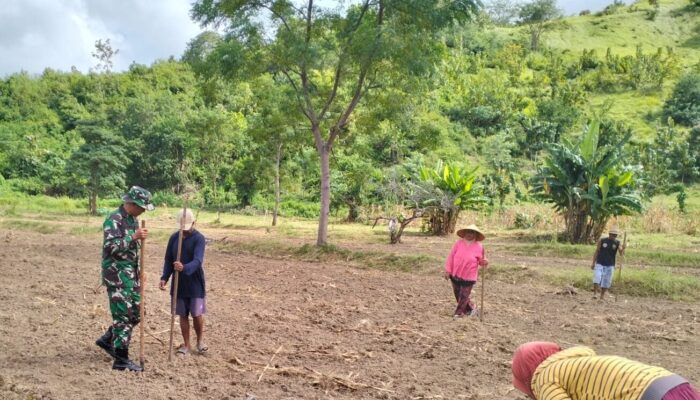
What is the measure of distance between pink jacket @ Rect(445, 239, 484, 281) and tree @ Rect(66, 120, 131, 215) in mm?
21590

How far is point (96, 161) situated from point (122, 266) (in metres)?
22.6

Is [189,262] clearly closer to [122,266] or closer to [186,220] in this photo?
[186,220]

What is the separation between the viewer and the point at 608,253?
10.9 metres

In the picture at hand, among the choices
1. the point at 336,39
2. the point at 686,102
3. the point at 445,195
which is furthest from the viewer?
the point at 686,102

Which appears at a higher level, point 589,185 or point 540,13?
point 540,13

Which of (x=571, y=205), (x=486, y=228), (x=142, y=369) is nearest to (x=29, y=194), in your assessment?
(x=486, y=228)

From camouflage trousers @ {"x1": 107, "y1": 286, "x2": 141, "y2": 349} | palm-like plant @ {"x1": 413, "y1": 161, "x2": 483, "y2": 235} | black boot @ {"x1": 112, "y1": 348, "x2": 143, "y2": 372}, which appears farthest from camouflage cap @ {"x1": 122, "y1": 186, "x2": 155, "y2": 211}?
palm-like plant @ {"x1": 413, "y1": 161, "x2": 483, "y2": 235}

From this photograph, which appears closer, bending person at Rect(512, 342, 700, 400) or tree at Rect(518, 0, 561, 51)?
bending person at Rect(512, 342, 700, 400)

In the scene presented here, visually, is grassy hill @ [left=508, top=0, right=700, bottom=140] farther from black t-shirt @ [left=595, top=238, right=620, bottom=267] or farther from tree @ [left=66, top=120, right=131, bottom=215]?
black t-shirt @ [left=595, top=238, right=620, bottom=267]

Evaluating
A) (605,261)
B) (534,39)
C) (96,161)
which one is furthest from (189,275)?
(534,39)

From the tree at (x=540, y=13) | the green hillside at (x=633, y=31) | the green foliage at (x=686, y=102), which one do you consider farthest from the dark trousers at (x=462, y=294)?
the tree at (x=540, y=13)

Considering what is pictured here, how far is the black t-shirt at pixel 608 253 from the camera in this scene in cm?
1091

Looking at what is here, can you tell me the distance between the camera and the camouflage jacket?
5.95 meters

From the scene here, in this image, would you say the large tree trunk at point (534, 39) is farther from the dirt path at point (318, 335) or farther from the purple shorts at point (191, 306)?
the purple shorts at point (191, 306)
